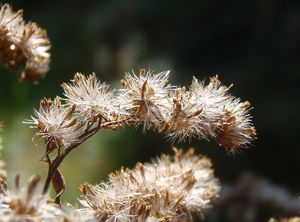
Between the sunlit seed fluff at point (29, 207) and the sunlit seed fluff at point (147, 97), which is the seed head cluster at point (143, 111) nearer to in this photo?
the sunlit seed fluff at point (147, 97)

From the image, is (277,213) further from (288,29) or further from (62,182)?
(288,29)

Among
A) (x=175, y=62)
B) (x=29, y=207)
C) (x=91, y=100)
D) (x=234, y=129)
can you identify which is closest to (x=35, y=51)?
(x=91, y=100)

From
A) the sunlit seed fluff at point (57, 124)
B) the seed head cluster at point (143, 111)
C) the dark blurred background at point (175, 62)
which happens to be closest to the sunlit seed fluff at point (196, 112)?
the seed head cluster at point (143, 111)

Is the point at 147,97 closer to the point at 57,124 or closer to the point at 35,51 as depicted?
the point at 57,124

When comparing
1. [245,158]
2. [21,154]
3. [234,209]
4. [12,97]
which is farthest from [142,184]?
[245,158]

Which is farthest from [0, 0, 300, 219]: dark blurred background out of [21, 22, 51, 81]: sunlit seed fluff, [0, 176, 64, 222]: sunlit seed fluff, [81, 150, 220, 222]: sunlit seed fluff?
[0, 176, 64, 222]: sunlit seed fluff
